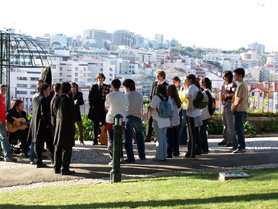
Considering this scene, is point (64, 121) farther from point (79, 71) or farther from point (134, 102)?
point (79, 71)

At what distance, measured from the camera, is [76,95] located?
40.9 ft

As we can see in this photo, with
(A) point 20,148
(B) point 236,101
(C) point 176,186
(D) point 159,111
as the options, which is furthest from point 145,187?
(A) point 20,148

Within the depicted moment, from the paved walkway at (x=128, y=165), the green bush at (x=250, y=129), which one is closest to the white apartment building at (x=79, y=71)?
the green bush at (x=250, y=129)

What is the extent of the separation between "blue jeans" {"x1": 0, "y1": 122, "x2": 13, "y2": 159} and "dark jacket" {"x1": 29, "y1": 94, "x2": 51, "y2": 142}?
92 centimetres

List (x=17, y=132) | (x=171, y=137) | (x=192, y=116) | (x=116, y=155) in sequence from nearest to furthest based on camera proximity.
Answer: (x=116, y=155) < (x=192, y=116) < (x=171, y=137) < (x=17, y=132)

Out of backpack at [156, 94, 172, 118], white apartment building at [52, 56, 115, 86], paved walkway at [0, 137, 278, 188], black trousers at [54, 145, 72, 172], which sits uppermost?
white apartment building at [52, 56, 115, 86]

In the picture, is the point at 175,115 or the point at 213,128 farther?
the point at 213,128

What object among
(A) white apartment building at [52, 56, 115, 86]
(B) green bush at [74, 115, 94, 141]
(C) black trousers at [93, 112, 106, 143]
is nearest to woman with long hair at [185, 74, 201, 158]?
(C) black trousers at [93, 112, 106, 143]

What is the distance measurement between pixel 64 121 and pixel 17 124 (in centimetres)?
214

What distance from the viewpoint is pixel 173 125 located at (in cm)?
1020

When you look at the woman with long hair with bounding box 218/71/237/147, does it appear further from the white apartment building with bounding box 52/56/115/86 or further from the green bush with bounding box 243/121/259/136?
the white apartment building with bounding box 52/56/115/86

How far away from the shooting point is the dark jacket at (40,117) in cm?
935

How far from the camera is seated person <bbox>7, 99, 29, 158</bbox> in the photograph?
1053 centimetres

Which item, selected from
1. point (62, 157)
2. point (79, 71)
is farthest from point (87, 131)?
point (79, 71)
